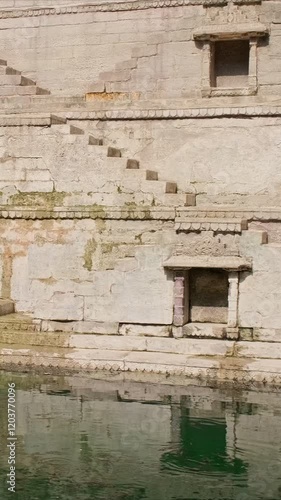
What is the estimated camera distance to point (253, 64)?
51.8 feet

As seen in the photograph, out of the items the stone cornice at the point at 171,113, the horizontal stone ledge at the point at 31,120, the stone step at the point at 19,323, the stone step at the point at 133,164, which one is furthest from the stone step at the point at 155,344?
the stone cornice at the point at 171,113

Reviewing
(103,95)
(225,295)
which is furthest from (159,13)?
(225,295)

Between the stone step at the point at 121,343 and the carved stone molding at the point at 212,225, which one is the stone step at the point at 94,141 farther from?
the stone step at the point at 121,343

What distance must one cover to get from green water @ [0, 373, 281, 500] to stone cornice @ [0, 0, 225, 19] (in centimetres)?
927

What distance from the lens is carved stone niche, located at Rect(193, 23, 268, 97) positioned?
15.7 metres

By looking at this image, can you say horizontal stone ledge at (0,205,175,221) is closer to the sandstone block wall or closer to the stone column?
the sandstone block wall

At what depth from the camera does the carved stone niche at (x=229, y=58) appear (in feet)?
51.5

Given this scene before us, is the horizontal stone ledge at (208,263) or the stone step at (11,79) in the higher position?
the stone step at (11,79)

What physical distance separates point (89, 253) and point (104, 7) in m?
7.23

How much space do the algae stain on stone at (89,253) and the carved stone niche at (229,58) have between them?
198 inches

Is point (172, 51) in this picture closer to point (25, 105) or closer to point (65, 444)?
point (25, 105)

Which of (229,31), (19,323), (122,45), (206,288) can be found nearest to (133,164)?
(206,288)

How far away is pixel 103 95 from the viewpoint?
16.0 meters

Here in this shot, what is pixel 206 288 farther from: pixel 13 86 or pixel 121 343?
pixel 13 86
